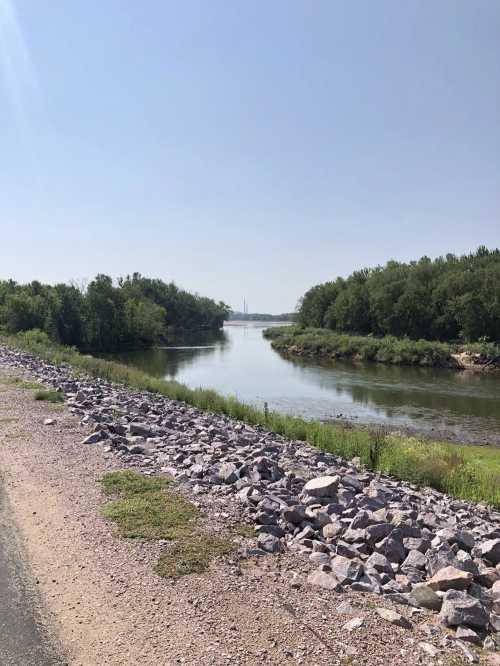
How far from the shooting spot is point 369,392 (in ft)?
120

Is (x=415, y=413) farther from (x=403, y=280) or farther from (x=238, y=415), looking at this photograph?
(x=403, y=280)

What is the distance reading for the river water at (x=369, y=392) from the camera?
2630 centimetres

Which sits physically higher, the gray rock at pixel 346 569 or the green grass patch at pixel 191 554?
the green grass patch at pixel 191 554

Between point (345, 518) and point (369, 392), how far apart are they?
30.5 meters

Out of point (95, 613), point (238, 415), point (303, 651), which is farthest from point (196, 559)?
point (238, 415)

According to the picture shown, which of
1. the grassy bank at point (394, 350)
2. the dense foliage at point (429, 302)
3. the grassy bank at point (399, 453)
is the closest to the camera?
the grassy bank at point (399, 453)

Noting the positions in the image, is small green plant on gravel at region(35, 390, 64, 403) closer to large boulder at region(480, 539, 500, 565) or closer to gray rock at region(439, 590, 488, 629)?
large boulder at region(480, 539, 500, 565)

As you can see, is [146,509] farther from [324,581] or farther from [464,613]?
[464,613]

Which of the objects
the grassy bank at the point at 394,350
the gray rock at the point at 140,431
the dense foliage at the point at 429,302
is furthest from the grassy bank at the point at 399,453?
the dense foliage at the point at 429,302

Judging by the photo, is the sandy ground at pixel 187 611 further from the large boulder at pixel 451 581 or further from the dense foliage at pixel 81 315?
the dense foliage at pixel 81 315

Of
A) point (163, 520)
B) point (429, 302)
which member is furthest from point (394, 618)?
point (429, 302)

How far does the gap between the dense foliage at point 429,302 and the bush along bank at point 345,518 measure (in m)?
62.1

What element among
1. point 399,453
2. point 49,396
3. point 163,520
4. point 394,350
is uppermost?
point 49,396

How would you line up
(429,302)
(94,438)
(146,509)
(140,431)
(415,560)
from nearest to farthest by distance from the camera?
(415,560) < (146,509) < (94,438) < (140,431) < (429,302)
